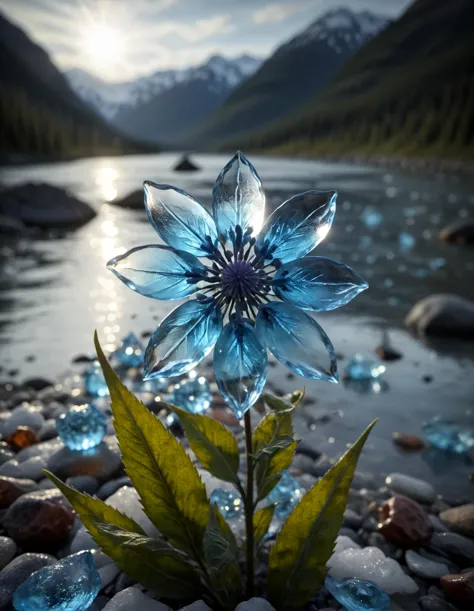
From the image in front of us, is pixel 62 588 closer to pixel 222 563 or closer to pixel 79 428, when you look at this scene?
pixel 222 563

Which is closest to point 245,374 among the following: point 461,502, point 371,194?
point 461,502

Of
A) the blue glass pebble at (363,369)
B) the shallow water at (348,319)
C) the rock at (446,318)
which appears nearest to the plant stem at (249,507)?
the shallow water at (348,319)

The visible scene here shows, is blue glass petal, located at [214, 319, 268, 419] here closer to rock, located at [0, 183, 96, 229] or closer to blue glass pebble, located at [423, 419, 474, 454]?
blue glass pebble, located at [423, 419, 474, 454]

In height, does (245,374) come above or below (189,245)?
below

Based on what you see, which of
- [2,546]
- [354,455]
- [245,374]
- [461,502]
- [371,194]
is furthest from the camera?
[371,194]

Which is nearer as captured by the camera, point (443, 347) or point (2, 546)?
point (2, 546)

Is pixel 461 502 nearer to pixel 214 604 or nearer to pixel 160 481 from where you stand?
pixel 214 604

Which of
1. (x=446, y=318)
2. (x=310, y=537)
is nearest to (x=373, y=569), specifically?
(x=310, y=537)

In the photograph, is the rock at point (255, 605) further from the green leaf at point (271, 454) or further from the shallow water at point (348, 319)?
the shallow water at point (348, 319)
